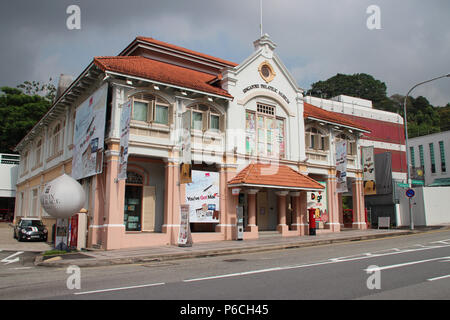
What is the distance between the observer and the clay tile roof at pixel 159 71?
688 inches

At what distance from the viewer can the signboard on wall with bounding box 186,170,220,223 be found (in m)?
19.4

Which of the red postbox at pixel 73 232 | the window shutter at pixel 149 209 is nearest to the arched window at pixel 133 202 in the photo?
the window shutter at pixel 149 209

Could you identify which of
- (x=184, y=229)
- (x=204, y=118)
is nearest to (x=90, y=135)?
(x=204, y=118)

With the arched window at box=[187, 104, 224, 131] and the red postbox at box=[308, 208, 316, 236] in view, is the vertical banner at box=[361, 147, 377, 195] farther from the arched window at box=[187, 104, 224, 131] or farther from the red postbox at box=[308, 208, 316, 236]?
the arched window at box=[187, 104, 224, 131]

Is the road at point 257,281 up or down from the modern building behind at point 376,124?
down

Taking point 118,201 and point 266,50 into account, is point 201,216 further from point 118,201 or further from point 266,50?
point 266,50

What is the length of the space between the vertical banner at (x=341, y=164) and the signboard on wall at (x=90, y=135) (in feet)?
51.0

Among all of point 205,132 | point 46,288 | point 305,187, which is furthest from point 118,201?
point 305,187

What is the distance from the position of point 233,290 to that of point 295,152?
680 inches

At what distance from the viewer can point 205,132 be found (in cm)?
2036

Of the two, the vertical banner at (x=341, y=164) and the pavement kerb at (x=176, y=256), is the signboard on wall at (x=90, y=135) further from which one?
the vertical banner at (x=341, y=164)

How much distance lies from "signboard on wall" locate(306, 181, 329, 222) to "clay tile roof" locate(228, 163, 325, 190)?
3304mm

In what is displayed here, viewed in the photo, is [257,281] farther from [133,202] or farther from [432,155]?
[432,155]

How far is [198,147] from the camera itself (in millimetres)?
19984
